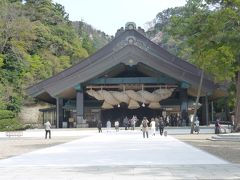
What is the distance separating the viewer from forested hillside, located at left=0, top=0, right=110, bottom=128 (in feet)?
217

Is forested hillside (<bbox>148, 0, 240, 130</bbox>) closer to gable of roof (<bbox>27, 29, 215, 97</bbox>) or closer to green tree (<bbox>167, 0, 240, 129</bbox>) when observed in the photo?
green tree (<bbox>167, 0, 240, 129</bbox>)

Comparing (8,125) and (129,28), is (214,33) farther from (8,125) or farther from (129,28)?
(8,125)

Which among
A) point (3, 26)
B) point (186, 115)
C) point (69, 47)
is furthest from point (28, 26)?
point (186, 115)

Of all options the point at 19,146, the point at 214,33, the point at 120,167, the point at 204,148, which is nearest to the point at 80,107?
the point at 214,33

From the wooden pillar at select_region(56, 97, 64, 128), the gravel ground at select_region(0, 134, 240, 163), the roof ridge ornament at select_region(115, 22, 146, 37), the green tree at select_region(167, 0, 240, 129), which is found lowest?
the gravel ground at select_region(0, 134, 240, 163)

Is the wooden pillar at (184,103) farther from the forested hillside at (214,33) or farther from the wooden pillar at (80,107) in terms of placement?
the forested hillside at (214,33)

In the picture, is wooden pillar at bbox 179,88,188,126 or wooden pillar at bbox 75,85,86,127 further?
wooden pillar at bbox 179,88,188,126

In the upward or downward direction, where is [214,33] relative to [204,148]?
upward

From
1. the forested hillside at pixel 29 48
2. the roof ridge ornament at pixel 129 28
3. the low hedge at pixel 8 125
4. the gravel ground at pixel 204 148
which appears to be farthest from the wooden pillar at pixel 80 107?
the gravel ground at pixel 204 148

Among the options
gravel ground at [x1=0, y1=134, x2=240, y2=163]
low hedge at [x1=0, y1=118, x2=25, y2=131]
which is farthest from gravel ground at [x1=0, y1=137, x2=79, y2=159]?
low hedge at [x1=0, y1=118, x2=25, y2=131]

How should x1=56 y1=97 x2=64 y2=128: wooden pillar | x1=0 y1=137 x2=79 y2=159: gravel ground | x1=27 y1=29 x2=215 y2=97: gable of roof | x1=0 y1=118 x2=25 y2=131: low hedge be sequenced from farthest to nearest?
x1=56 y1=97 x2=64 y2=128: wooden pillar
x1=0 y1=118 x2=25 y2=131: low hedge
x1=27 y1=29 x2=215 y2=97: gable of roof
x1=0 y1=137 x2=79 y2=159: gravel ground

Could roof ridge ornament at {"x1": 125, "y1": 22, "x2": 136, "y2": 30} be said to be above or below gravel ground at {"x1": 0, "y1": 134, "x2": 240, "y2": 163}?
above

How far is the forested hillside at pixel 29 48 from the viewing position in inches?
2598

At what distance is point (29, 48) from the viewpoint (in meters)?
75.5
